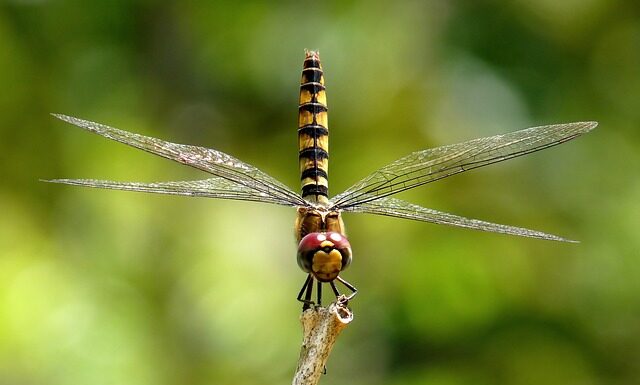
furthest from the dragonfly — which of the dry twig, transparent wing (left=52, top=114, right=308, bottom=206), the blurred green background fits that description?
the blurred green background

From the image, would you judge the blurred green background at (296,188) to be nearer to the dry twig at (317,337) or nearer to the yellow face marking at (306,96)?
the yellow face marking at (306,96)

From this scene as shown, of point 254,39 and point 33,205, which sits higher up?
point 254,39

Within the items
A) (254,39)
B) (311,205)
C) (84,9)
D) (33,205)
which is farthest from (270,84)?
(311,205)

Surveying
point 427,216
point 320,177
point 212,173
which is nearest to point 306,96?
point 320,177

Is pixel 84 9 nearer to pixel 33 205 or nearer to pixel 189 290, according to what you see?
pixel 33 205

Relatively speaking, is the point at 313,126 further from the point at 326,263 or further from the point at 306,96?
the point at 326,263

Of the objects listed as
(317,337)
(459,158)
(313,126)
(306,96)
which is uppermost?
(306,96)
